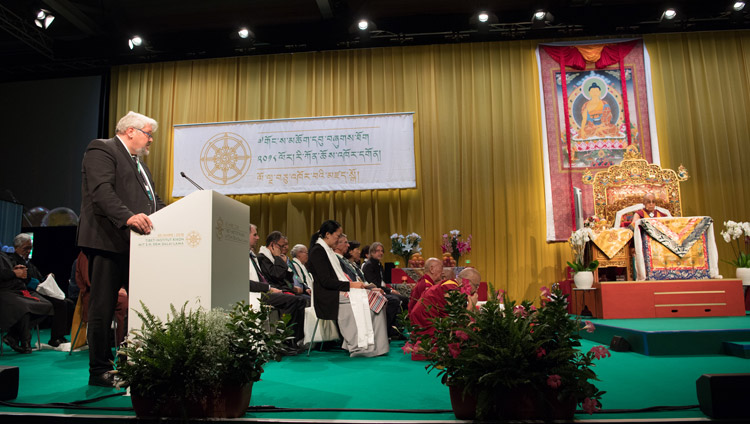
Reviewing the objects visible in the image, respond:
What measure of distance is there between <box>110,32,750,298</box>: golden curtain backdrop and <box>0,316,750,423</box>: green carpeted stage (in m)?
3.96

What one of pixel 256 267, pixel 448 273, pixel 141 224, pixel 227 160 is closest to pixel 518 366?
pixel 141 224

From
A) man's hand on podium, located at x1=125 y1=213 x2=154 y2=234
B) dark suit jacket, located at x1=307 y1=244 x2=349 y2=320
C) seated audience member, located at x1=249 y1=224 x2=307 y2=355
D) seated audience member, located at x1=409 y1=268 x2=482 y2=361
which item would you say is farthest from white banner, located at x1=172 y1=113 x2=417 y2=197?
man's hand on podium, located at x1=125 y1=213 x2=154 y2=234

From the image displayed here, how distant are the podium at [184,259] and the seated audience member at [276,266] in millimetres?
2680

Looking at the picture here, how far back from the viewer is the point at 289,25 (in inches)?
329

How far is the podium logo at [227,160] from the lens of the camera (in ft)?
26.9

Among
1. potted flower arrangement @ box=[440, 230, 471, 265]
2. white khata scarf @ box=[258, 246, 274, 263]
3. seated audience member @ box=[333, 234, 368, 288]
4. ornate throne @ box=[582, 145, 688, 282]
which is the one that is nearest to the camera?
seated audience member @ box=[333, 234, 368, 288]

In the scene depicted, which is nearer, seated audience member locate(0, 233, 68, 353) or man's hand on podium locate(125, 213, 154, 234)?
man's hand on podium locate(125, 213, 154, 234)

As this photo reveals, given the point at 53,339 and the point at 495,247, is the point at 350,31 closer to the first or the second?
the point at 495,247

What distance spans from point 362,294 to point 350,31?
498 centimetres

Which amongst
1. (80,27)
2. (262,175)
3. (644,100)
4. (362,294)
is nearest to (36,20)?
(80,27)

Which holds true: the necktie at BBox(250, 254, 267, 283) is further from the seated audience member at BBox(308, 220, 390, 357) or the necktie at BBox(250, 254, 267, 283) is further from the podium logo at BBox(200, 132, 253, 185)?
the podium logo at BBox(200, 132, 253, 185)

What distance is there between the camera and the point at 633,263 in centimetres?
579

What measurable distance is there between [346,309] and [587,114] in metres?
5.69

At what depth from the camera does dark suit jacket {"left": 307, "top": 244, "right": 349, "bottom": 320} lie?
4324 mm
